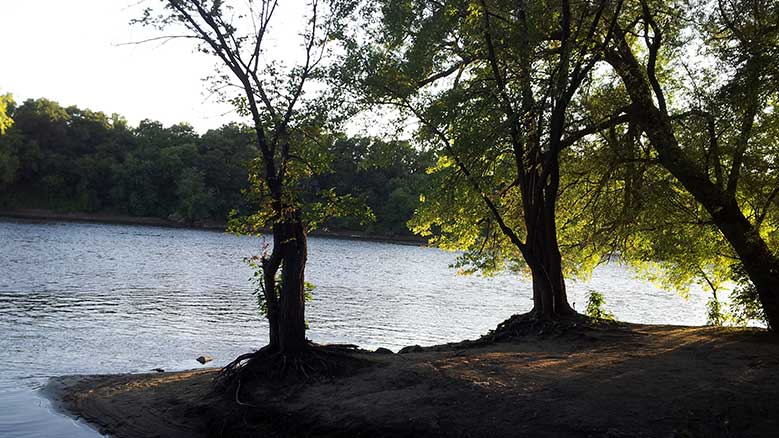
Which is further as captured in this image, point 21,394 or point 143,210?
point 143,210

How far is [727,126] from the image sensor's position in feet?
44.2

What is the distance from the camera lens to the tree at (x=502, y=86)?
14.8 metres

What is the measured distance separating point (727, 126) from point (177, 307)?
2462 cm

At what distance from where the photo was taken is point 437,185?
18.6 m

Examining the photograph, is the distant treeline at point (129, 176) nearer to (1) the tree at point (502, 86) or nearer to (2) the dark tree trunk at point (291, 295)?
(1) the tree at point (502, 86)

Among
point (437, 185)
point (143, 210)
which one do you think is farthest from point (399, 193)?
point (437, 185)

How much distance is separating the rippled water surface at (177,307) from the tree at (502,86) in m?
9.48

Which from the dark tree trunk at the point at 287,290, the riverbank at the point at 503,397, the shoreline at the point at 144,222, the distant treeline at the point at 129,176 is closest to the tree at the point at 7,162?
the distant treeline at the point at 129,176

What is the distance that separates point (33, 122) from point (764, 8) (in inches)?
4304

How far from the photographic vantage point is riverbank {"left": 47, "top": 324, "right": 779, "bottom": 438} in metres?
9.93

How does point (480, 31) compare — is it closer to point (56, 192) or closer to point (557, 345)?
point (557, 345)

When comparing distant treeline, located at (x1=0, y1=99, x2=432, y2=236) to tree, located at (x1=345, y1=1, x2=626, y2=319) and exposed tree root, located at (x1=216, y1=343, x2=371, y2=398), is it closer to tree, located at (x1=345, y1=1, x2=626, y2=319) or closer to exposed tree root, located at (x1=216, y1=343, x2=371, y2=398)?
tree, located at (x1=345, y1=1, x2=626, y2=319)

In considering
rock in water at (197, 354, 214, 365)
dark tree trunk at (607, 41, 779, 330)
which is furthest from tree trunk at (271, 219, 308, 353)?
dark tree trunk at (607, 41, 779, 330)

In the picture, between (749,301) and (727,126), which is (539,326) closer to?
(749,301)
